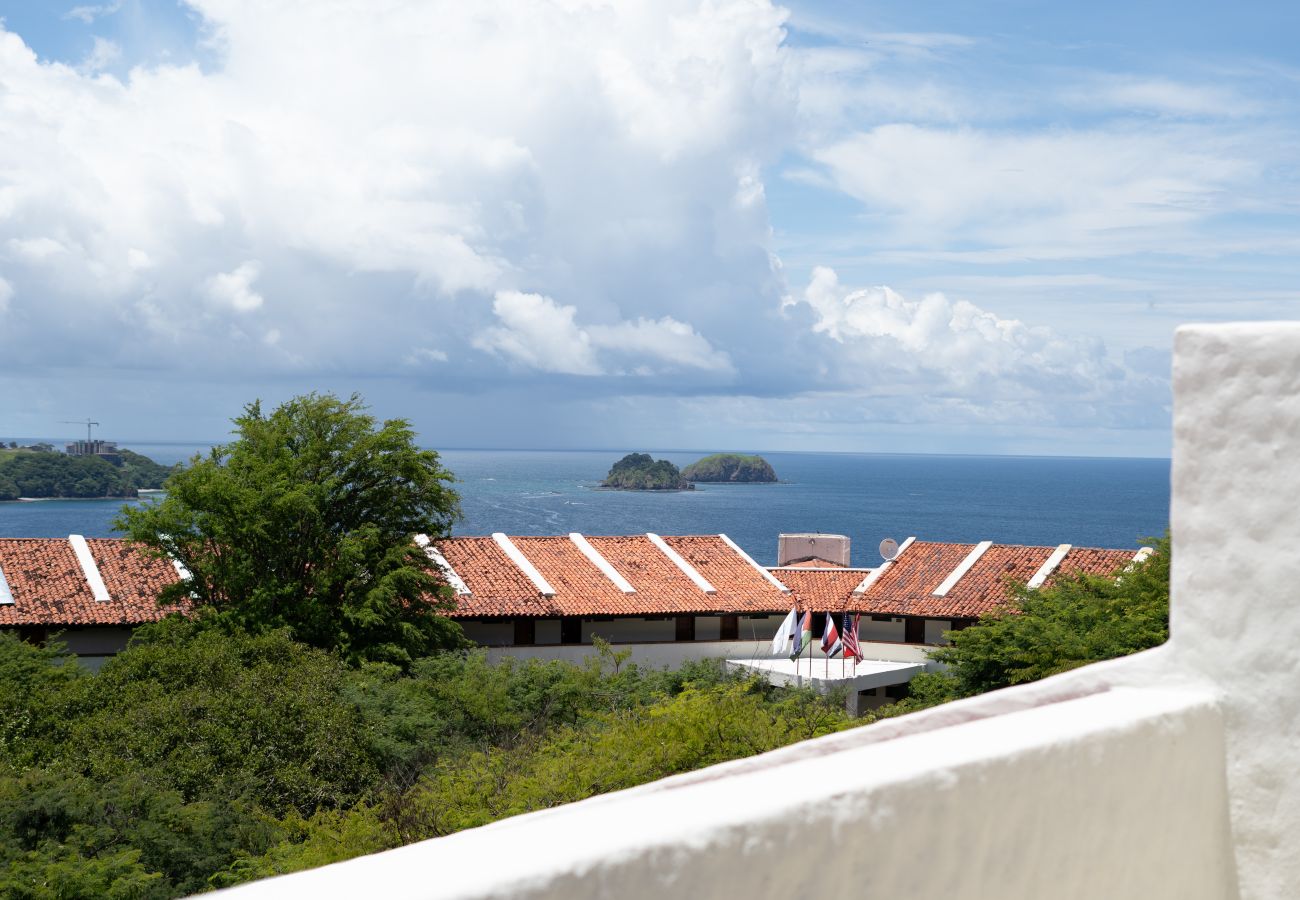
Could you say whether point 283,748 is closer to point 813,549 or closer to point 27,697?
point 27,697

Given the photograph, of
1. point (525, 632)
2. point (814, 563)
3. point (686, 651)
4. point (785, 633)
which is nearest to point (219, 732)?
point (525, 632)

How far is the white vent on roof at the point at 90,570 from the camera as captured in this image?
3606 centimetres

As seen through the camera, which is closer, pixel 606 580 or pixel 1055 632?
pixel 1055 632

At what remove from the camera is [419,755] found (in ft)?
86.4

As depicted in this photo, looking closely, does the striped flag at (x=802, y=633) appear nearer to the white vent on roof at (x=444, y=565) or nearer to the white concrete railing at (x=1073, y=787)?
the white vent on roof at (x=444, y=565)

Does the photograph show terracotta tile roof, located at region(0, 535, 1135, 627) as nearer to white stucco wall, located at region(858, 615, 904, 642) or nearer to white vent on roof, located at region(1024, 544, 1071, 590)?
white vent on roof, located at region(1024, 544, 1071, 590)

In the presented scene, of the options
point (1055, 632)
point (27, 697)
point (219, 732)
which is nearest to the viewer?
point (219, 732)

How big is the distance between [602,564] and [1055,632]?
50.4 feet

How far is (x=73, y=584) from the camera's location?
119ft

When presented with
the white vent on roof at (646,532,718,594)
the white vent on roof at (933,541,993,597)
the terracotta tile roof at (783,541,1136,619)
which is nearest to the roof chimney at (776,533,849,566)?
the terracotta tile roof at (783,541,1136,619)

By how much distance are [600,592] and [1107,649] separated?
1594 cm

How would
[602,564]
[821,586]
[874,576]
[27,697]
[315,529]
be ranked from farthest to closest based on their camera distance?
1. [821,586]
2. [874,576]
3. [602,564]
4. [315,529]
5. [27,697]

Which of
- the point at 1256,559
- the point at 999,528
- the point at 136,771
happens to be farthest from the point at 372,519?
the point at 999,528

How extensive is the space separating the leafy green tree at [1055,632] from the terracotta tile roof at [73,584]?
20.4 meters
